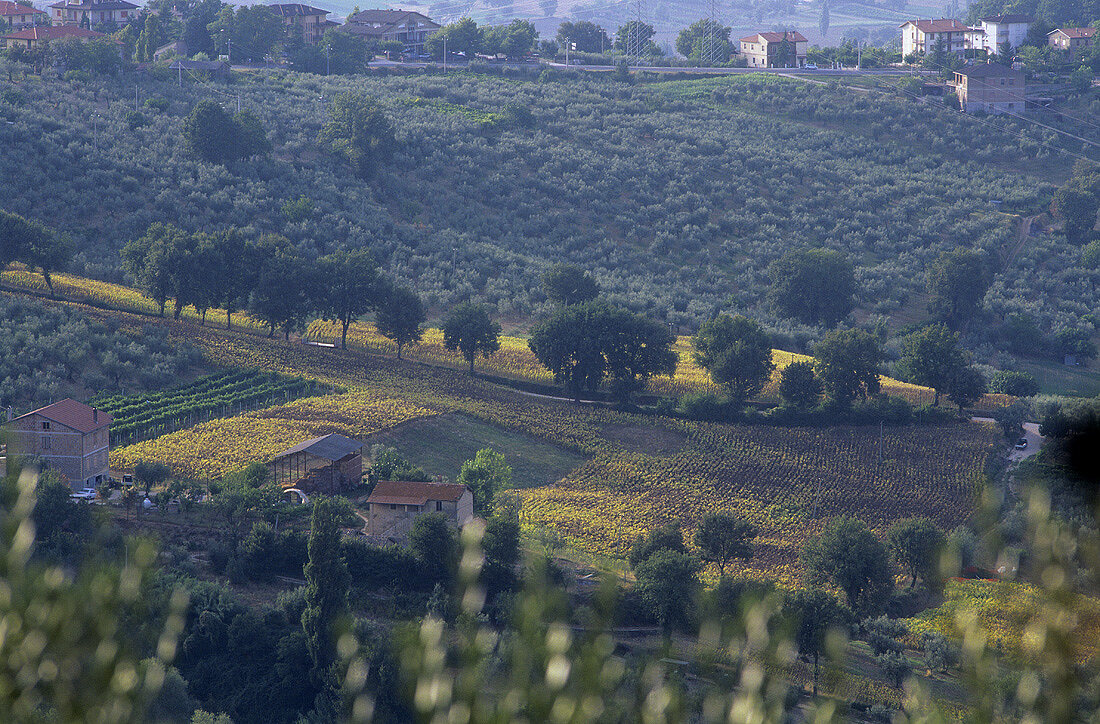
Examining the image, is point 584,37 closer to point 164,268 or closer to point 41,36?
point 41,36

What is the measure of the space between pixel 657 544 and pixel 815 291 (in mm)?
42437

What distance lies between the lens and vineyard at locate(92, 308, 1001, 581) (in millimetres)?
47406

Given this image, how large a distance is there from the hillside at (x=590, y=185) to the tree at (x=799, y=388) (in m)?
17.1

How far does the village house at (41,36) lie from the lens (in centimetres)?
10700

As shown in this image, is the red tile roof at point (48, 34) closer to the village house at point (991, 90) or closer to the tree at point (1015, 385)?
the tree at point (1015, 385)

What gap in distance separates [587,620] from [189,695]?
11.7m

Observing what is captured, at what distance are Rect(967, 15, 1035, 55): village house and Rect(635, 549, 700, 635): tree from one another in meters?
122

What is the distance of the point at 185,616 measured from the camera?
35.3 m

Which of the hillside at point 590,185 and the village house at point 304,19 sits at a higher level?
the village house at point 304,19

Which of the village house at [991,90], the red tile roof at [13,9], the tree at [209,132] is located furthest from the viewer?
the red tile roof at [13,9]

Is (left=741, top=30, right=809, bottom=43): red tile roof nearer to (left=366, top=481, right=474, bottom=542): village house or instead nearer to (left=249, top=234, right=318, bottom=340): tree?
(left=249, top=234, right=318, bottom=340): tree

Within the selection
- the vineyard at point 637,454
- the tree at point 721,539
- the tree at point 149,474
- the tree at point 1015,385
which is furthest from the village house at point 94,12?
the tree at point 721,539

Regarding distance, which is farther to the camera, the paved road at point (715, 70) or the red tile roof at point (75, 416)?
the paved road at point (715, 70)

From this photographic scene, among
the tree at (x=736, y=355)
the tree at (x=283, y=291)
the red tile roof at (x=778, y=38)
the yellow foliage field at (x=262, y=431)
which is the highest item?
the red tile roof at (x=778, y=38)
